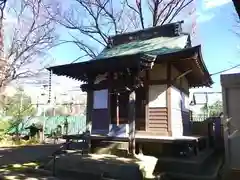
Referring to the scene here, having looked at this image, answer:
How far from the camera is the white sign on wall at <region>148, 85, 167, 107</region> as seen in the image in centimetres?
1045

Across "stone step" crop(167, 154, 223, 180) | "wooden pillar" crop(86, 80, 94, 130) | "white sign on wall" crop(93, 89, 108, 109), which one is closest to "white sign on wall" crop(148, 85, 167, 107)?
"white sign on wall" crop(93, 89, 108, 109)

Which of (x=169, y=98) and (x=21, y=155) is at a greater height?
(x=169, y=98)

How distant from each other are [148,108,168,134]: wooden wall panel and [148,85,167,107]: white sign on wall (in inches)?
8.5

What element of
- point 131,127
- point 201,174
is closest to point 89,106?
point 131,127

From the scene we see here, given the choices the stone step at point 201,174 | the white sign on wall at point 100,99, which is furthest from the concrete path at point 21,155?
the stone step at point 201,174

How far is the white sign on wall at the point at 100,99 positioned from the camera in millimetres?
11242

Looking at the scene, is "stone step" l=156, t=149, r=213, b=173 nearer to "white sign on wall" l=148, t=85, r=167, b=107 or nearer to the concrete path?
"white sign on wall" l=148, t=85, r=167, b=107

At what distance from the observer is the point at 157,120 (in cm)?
1038

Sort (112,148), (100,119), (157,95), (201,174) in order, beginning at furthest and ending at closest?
(100,119), (157,95), (112,148), (201,174)

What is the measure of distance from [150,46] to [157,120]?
3.91 metres

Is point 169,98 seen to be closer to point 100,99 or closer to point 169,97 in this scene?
point 169,97

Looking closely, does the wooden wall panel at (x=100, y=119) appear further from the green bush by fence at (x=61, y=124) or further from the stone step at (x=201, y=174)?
the green bush by fence at (x=61, y=124)

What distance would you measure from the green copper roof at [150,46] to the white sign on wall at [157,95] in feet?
5.62

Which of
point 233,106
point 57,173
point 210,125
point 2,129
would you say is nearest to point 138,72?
point 233,106
